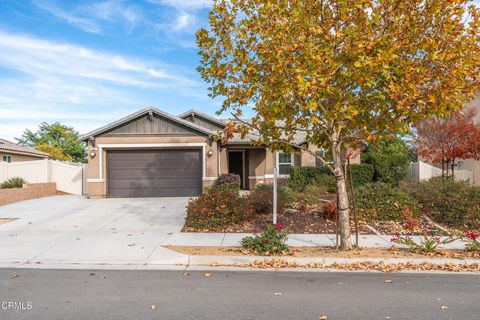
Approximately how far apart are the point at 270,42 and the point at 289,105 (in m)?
1.32

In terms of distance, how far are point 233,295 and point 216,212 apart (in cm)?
486

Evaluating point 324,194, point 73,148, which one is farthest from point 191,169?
point 73,148

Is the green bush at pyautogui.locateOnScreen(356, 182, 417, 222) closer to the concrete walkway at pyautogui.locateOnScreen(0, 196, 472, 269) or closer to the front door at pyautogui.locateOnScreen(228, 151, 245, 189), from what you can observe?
the concrete walkway at pyautogui.locateOnScreen(0, 196, 472, 269)

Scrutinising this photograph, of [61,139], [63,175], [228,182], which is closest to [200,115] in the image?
[228,182]

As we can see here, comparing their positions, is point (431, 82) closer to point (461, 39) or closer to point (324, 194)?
point (461, 39)

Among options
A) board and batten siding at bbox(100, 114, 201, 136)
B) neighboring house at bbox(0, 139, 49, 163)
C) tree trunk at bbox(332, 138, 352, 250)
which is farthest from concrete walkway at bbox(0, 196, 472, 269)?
neighboring house at bbox(0, 139, 49, 163)

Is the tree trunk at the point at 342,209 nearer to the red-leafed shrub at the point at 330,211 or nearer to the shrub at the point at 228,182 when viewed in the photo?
the red-leafed shrub at the point at 330,211

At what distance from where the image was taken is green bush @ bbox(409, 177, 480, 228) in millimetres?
10109

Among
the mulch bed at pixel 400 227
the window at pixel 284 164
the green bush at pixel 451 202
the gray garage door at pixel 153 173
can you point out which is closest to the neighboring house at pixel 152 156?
the gray garage door at pixel 153 173

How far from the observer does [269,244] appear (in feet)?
24.2

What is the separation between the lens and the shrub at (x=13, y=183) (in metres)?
16.9

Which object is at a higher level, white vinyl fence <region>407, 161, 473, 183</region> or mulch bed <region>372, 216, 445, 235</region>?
white vinyl fence <region>407, 161, 473, 183</region>

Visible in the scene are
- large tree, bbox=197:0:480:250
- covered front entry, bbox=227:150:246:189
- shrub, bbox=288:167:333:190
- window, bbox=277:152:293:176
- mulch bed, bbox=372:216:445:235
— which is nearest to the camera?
large tree, bbox=197:0:480:250

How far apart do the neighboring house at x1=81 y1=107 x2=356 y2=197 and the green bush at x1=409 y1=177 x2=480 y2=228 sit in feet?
25.5
